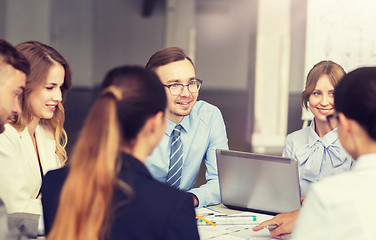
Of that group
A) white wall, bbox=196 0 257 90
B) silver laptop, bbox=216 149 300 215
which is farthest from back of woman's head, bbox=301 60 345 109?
white wall, bbox=196 0 257 90

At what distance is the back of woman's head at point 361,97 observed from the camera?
3.99 feet

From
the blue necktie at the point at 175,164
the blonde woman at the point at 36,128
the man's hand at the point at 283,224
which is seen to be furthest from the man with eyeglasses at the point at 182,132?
the man's hand at the point at 283,224

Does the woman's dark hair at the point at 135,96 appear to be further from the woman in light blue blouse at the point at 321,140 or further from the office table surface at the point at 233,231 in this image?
the woman in light blue blouse at the point at 321,140

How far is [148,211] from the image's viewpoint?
1.14 metres

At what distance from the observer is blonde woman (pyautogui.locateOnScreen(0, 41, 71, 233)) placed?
80.9 inches

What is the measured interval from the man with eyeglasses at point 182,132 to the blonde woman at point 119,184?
49.5 inches

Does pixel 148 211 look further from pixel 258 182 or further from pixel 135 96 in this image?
pixel 258 182

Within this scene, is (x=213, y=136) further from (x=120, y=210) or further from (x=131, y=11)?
(x=131, y=11)

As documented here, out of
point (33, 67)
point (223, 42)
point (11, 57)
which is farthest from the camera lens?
point (223, 42)

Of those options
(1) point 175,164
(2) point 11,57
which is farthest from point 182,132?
(2) point 11,57

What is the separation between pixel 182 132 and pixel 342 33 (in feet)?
6.69

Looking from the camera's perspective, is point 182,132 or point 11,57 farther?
point 182,132

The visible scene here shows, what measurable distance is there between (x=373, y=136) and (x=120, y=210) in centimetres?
66

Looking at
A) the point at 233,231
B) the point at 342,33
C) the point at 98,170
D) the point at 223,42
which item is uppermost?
the point at 223,42
